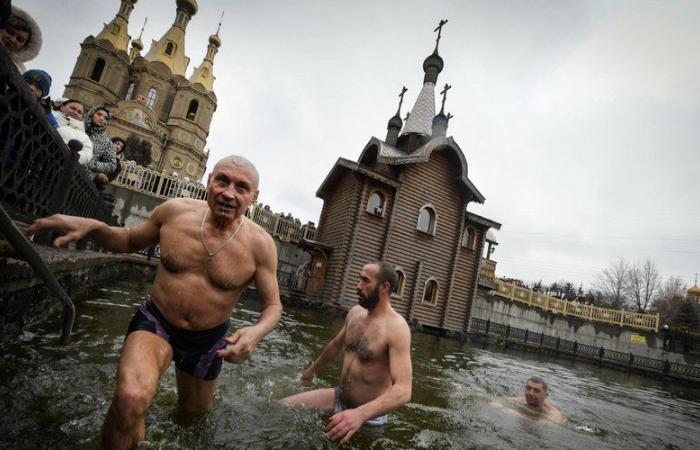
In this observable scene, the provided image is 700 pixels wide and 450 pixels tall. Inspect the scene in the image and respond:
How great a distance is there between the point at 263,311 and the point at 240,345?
19.2 inches

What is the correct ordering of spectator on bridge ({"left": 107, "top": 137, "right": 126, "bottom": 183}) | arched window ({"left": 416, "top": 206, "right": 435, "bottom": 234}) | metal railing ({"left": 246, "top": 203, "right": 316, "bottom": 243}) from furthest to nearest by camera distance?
metal railing ({"left": 246, "top": 203, "right": 316, "bottom": 243}) < arched window ({"left": 416, "top": 206, "right": 435, "bottom": 234}) < spectator on bridge ({"left": 107, "top": 137, "right": 126, "bottom": 183})

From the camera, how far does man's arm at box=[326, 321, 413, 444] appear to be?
2221 millimetres

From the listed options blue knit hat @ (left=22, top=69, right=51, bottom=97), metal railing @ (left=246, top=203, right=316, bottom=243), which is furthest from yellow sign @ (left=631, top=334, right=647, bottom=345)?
blue knit hat @ (left=22, top=69, right=51, bottom=97)

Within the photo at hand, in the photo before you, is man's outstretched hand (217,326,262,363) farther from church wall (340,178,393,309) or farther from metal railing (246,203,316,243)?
metal railing (246,203,316,243)

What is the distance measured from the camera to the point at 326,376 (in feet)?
16.7

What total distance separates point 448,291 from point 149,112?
120ft

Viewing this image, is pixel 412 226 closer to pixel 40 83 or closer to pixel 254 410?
pixel 254 410

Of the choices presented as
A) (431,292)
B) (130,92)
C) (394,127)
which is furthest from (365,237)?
(130,92)

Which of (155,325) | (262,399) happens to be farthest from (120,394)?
(262,399)

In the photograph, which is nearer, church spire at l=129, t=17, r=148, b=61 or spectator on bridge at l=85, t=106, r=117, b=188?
spectator on bridge at l=85, t=106, r=117, b=188

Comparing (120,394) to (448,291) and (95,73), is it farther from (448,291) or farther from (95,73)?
(95,73)

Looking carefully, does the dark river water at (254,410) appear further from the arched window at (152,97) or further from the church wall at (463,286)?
the arched window at (152,97)

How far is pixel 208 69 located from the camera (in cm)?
4441

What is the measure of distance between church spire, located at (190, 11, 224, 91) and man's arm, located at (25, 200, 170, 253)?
47.1 meters
